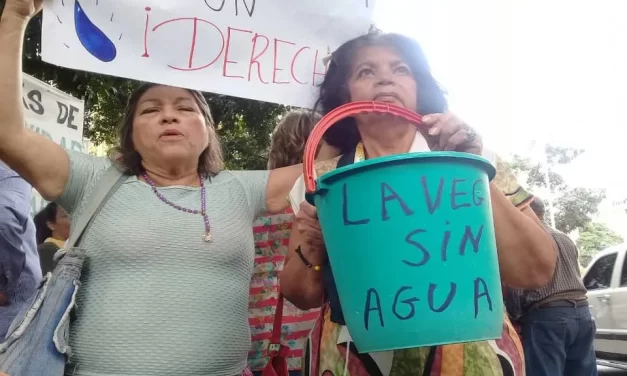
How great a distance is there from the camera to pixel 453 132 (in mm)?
1224

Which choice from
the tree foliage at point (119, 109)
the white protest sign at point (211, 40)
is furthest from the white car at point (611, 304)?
the white protest sign at point (211, 40)

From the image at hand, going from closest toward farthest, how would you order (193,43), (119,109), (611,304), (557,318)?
(193,43)
(557,318)
(611,304)
(119,109)

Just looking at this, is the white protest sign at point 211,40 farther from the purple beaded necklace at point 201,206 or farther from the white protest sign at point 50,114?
the white protest sign at point 50,114

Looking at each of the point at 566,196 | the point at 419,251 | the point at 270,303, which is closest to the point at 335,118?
the point at 419,251

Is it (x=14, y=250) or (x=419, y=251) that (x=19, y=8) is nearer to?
(x=14, y=250)

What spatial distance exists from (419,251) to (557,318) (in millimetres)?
2667

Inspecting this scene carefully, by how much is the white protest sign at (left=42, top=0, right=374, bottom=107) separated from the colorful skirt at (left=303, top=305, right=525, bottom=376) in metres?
0.87

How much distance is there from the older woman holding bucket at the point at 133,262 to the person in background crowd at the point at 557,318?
7.40ft

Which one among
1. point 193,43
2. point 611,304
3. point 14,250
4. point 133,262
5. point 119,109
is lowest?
point 611,304

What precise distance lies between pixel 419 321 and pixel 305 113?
164 cm

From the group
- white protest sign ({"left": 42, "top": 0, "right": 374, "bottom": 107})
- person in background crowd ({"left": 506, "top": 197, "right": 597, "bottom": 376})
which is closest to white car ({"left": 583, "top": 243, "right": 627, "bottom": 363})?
person in background crowd ({"left": 506, "top": 197, "right": 597, "bottom": 376})

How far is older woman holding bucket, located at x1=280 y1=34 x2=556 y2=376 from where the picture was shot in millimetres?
1229

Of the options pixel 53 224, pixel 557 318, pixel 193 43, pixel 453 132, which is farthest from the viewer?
pixel 53 224

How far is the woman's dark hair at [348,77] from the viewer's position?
5.10ft
